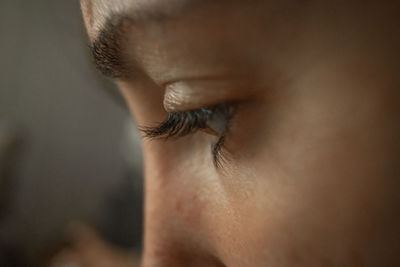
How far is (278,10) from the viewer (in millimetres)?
208

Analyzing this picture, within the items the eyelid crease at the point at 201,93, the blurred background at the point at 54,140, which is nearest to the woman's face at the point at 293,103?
the eyelid crease at the point at 201,93

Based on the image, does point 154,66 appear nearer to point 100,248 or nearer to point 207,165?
point 207,165

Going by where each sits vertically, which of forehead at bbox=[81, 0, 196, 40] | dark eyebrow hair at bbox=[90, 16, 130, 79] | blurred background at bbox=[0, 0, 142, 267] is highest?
forehead at bbox=[81, 0, 196, 40]

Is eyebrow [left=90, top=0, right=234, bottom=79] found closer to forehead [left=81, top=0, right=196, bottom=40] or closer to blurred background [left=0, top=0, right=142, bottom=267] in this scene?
forehead [left=81, top=0, right=196, bottom=40]

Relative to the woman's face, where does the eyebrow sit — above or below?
above

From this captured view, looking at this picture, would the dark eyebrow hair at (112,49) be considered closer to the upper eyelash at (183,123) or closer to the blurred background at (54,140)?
the upper eyelash at (183,123)

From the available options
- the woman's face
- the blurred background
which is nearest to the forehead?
the woman's face

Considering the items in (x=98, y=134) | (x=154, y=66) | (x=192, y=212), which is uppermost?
(x=154, y=66)

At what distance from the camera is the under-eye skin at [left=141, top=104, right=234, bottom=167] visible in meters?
0.26

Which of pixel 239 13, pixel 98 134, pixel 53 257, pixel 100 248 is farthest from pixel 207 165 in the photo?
pixel 98 134

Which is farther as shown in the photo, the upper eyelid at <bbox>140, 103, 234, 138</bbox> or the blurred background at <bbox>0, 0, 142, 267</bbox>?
the blurred background at <bbox>0, 0, 142, 267</bbox>

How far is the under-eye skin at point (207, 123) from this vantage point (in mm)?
261

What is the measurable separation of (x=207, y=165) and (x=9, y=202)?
179 cm

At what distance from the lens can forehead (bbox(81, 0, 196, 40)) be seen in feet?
0.71
